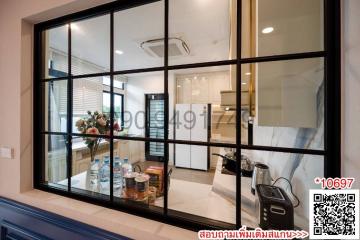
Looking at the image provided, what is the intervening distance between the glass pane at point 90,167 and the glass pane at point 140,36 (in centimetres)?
53

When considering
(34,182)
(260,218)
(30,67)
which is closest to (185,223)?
(260,218)

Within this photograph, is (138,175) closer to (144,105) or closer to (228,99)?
(144,105)

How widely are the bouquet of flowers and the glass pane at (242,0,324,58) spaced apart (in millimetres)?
866

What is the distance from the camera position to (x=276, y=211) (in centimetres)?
70

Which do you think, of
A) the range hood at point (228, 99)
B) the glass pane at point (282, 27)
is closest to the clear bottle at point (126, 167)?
the range hood at point (228, 99)

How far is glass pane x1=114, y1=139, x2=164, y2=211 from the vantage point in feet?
3.28

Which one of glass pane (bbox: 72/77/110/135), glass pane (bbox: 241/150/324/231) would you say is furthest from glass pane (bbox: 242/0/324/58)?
glass pane (bbox: 72/77/110/135)

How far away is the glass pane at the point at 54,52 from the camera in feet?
3.96

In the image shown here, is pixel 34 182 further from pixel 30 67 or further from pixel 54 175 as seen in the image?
pixel 30 67

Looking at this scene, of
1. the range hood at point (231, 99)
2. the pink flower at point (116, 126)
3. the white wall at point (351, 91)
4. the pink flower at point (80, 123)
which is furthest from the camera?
the pink flower at point (80, 123)

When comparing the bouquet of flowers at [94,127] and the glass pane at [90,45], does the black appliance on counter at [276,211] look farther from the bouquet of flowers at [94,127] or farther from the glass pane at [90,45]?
the glass pane at [90,45]

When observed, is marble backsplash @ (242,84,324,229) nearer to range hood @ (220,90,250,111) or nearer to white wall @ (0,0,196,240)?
range hood @ (220,90,250,111)

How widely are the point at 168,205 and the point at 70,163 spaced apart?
29.4 inches

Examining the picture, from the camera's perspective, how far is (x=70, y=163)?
120cm
